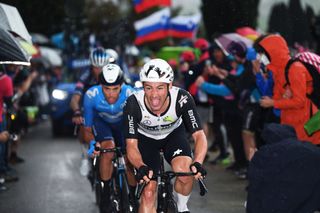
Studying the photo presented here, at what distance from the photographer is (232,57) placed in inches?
509

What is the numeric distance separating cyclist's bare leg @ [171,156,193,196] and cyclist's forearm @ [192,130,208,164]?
6.7 inches

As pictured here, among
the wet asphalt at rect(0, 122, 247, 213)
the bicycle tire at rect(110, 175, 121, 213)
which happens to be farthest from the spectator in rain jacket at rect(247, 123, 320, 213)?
the wet asphalt at rect(0, 122, 247, 213)

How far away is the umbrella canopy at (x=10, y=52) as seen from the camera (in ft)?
29.2

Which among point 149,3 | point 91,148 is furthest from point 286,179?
point 149,3

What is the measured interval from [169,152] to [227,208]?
2.69 m

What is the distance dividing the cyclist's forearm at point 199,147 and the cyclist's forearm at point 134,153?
472mm

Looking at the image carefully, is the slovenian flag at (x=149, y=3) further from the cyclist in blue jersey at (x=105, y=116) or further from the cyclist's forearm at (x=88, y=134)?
the cyclist in blue jersey at (x=105, y=116)

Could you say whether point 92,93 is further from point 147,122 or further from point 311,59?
point 311,59

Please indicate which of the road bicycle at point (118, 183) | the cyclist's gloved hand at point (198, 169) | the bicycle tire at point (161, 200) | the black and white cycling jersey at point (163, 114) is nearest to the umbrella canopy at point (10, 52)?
the road bicycle at point (118, 183)

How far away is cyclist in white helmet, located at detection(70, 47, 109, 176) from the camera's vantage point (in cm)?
944

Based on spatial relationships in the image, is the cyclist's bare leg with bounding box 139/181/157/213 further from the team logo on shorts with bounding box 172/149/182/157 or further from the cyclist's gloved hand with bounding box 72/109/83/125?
the cyclist's gloved hand with bounding box 72/109/83/125

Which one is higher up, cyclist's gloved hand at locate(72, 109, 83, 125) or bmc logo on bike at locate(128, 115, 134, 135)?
bmc logo on bike at locate(128, 115, 134, 135)

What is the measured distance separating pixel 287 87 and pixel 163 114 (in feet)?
10.0

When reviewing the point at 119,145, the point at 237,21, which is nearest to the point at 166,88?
the point at 119,145
